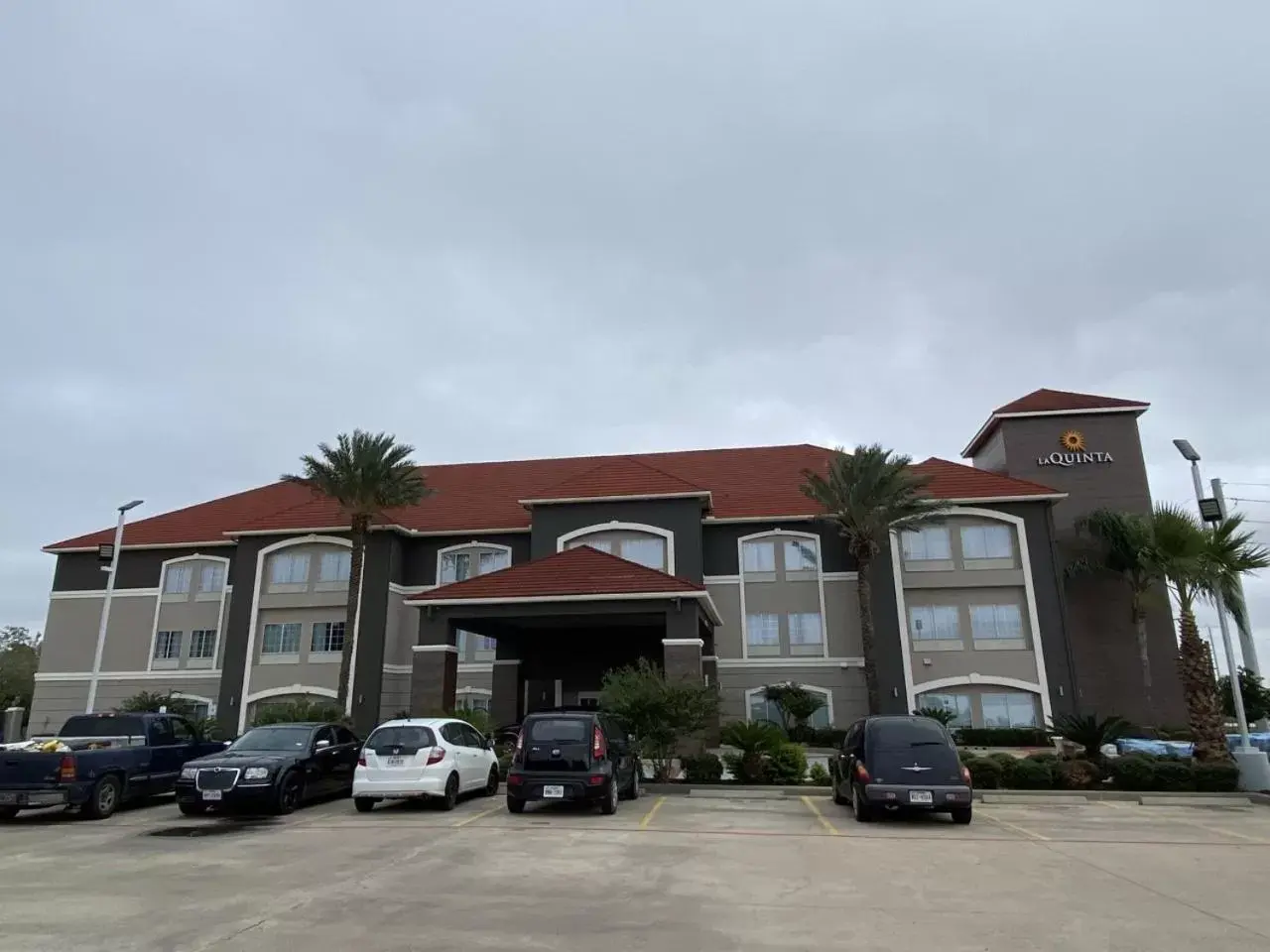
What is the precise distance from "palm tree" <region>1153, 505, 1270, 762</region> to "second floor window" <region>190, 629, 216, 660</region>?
35607 millimetres

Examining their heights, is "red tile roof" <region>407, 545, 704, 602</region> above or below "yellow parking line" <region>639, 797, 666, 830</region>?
above

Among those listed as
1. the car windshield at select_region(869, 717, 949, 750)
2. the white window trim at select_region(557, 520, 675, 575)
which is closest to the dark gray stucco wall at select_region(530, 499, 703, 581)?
the white window trim at select_region(557, 520, 675, 575)

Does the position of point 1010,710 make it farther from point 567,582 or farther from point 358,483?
point 358,483

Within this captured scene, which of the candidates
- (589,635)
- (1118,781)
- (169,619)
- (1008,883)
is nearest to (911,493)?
(589,635)

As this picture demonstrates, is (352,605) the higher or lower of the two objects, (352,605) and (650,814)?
the higher

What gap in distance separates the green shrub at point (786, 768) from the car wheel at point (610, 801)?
557cm

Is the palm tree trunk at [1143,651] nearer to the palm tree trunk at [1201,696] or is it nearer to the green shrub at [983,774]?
the palm tree trunk at [1201,696]

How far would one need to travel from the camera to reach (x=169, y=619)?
38.0 meters

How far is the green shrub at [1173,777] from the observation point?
702 inches

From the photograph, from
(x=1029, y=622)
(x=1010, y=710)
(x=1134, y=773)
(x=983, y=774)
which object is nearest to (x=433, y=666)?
(x=983, y=774)

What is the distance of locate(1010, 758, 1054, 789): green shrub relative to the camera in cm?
1806

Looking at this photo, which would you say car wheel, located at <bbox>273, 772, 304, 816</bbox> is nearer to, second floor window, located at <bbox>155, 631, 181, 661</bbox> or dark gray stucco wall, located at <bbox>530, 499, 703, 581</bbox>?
dark gray stucco wall, located at <bbox>530, 499, 703, 581</bbox>

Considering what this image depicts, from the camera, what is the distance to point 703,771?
19.1 m

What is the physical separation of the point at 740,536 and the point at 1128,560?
15.6 metres
